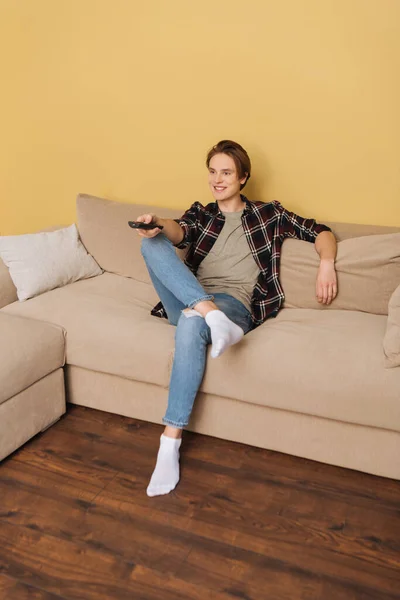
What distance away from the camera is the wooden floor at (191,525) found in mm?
1629

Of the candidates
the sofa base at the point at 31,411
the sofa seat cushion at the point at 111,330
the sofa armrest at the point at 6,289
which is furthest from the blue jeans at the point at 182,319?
the sofa armrest at the point at 6,289

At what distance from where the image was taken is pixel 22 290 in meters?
2.67

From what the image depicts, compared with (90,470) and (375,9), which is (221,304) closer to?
(90,470)

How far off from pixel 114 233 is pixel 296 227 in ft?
2.92

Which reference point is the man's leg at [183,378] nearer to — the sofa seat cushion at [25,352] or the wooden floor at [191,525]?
the wooden floor at [191,525]

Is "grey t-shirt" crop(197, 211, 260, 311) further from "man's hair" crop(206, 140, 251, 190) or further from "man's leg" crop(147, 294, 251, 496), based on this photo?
"man's leg" crop(147, 294, 251, 496)

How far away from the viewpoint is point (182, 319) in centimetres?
214

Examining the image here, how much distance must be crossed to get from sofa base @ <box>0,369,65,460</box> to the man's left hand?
1.09 m

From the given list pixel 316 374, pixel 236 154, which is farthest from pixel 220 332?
pixel 236 154

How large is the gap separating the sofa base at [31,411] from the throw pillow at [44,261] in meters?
0.52

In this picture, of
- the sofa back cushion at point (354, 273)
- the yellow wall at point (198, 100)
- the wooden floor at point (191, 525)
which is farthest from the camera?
the yellow wall at point (198, 100)

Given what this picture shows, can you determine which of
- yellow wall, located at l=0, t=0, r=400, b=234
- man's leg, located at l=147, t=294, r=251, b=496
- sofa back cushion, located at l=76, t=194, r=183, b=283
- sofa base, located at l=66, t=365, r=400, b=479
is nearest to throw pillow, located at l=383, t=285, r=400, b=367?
sofa base, located at l=66, t=365, r=400, b=479

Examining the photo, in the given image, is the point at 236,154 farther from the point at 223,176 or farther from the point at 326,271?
the point at 326,271

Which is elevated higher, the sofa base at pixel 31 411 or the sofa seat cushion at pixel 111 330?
the sofa seat cushion at pixel 111 330
